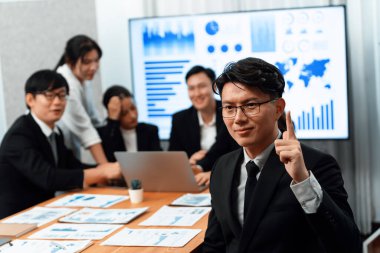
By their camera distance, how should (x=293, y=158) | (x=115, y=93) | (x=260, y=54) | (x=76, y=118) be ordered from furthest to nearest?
(x=260, y=54), (x=115, y=93), (x=76, y=118), (x=293, y=158)

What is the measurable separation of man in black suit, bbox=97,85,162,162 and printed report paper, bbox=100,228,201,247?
68.9 inches

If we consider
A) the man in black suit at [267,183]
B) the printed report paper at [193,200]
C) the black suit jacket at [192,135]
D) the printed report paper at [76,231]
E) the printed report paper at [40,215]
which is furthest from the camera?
the black suit jacket at [192,135]

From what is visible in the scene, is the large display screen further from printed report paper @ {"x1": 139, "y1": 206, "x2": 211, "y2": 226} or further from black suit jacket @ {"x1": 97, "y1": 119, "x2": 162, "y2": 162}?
printed report paper @ {"x1": 139, "y1": 206, "x2": 211, "y2": 226}

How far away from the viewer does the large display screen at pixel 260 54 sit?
456 centimetres

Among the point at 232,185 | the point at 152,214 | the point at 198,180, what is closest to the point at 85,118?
the point at 198,180

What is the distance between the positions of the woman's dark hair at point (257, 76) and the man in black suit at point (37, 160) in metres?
1.70

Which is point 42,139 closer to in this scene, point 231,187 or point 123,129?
point 123,129

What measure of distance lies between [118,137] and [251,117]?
2.47m

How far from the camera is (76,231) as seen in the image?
277 cm

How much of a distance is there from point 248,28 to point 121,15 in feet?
3.99

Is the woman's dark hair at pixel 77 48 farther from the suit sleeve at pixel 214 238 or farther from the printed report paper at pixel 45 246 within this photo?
the suit sleeve at pixel 214 238

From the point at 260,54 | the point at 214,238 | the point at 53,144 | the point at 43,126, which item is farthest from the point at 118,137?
the point at 214,238

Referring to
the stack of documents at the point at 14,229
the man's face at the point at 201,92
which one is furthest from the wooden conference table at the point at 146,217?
the man's face at the point at 201,92

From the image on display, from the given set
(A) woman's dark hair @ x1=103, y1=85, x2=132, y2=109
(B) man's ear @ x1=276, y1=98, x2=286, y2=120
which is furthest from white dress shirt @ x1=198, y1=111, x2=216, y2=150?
(B) man's ear @ x1=276, y1=98, x2=286, y2=120
